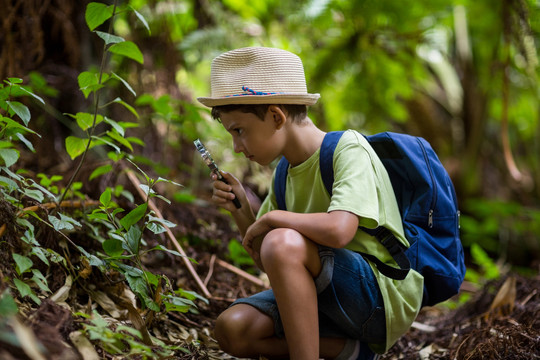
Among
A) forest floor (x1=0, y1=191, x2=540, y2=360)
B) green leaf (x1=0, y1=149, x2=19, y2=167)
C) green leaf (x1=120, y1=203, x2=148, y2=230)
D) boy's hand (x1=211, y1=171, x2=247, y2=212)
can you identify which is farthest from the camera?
boy's hand (x1=211, y1=171, x2=247, y2=212)

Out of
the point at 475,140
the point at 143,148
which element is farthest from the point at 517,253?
the point at 143,148

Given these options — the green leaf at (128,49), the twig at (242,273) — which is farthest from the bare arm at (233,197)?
the twig at (242,273)

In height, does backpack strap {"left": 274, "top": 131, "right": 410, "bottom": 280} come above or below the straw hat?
below

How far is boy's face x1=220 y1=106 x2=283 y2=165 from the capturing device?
2.29m

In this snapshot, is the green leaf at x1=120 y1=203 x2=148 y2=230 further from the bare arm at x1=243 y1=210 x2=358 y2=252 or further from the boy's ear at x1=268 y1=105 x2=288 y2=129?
the boy's ear at x1=268 y1=105 x2=288 y2=129

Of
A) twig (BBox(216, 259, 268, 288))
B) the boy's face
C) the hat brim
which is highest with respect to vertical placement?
the hat brim

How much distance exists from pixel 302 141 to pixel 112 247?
990 mm

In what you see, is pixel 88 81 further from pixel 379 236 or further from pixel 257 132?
pixel 379 236

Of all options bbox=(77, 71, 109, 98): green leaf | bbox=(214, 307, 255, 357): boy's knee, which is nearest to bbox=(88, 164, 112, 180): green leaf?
bbox=(77, 71, 109, 98): green leaf

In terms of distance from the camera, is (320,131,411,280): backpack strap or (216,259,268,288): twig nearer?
(320,131,411,280): backpack strap

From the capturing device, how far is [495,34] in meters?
5.00

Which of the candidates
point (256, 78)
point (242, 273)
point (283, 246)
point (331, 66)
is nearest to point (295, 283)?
point (283, 246)

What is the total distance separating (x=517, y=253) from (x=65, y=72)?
5.77 metres

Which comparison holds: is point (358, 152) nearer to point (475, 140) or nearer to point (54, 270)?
point (54, 270)
